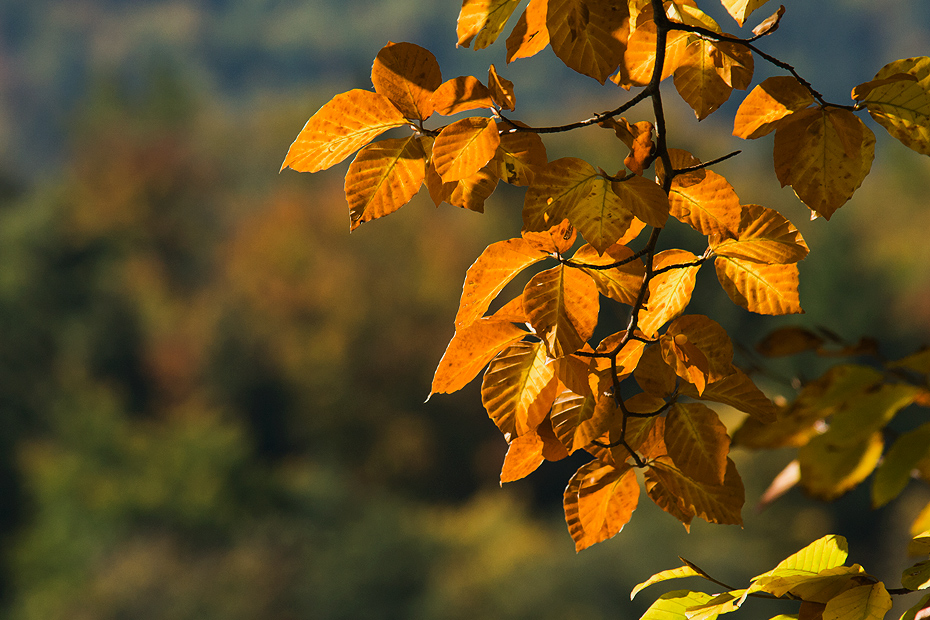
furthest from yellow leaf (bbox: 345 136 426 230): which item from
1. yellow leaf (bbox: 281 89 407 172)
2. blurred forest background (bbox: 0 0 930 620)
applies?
blurred forest background (bbox: 0 0 930 620)

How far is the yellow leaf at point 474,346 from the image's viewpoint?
1.02 feet

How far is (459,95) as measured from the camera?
0.28 meters

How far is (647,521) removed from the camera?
7840 mm

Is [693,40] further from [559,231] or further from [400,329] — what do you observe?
[400,329]

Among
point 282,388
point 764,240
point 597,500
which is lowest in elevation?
point 282,388

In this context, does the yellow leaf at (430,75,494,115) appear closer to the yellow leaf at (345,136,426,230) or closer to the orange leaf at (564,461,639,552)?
the yellow leaf at (345,136,426,230)

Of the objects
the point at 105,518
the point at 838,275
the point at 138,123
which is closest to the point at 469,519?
the point at 105,518

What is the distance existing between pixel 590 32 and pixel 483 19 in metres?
0.05

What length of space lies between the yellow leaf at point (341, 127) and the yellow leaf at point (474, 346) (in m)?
0.08

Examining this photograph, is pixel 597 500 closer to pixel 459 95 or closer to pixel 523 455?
pixel 523 455

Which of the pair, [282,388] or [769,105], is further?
[282,388]

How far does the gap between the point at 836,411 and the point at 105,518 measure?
11.0m

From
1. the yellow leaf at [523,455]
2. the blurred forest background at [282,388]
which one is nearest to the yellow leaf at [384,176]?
the yellow leaf at [523,455]

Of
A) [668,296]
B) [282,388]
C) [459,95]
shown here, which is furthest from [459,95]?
[282,388]
